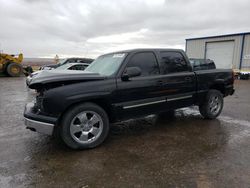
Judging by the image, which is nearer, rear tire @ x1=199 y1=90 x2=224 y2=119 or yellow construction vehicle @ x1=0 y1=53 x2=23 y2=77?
rear tire @ x1=199 y1=90 x2=224 y2=119

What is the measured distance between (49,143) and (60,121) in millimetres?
772

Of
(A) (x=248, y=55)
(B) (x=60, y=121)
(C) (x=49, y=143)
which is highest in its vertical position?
(A) (x=248, y=55)

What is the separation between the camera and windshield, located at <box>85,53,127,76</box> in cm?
426

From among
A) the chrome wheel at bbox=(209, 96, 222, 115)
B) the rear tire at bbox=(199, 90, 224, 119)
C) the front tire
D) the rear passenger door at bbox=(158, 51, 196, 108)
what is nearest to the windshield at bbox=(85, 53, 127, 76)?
the front tire

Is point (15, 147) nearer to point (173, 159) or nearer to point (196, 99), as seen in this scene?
point (173, 159)

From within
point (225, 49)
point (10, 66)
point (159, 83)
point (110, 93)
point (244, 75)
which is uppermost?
point (225, 49)

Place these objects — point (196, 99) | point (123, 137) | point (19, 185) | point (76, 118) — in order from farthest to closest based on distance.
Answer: point (196, 99), point (123, 137), point (76, 118), point (19, 185)

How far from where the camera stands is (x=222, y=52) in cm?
2173

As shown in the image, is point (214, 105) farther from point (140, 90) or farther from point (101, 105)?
point (101, 105)

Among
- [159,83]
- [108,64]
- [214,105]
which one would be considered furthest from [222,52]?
[108,64]

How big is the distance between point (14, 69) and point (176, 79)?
1965 cm

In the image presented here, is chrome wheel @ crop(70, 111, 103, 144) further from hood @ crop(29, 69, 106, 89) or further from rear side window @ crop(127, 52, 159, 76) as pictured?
rear side window @ crop(127, 52, 159, 76)

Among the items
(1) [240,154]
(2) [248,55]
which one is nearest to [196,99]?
(1) [240,154]

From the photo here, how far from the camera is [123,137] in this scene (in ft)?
14.6
